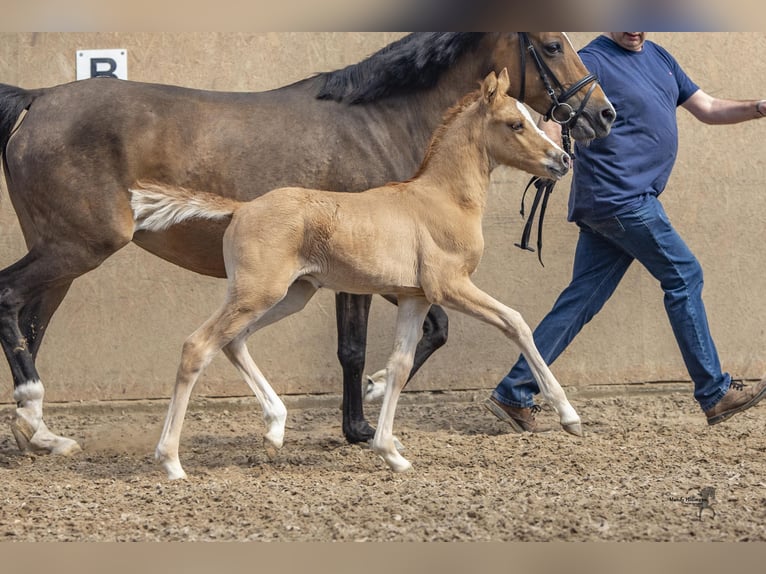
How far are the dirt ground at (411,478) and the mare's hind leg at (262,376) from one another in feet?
0.61

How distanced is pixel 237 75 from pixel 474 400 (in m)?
2.43

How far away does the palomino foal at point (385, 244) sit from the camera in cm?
428

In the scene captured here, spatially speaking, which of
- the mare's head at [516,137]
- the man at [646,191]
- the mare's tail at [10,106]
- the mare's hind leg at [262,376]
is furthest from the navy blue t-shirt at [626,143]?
the mare's tail at [10,106]

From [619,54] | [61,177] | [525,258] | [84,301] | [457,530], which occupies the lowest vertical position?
[84,301]

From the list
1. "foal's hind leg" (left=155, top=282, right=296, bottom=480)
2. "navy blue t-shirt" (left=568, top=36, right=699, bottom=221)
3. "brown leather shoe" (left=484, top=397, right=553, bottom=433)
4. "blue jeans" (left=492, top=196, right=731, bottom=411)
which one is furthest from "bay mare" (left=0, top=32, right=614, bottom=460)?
"foal's hind leg" (left=155, top=282, right=296, bottom=480)

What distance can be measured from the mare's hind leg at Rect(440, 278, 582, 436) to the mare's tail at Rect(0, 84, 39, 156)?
230 cm

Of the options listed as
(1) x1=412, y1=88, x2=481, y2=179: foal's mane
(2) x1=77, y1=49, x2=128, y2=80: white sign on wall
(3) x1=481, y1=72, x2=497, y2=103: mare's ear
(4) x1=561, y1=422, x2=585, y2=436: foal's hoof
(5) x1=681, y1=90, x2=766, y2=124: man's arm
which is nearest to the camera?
(4) x1=561, y1=422, x2=585, y2=436: foal's hoof

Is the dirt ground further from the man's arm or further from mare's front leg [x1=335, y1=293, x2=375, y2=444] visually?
the man's arm

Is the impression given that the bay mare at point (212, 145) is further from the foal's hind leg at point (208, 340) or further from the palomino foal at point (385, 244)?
the foal's hind leg at point (208, 340)

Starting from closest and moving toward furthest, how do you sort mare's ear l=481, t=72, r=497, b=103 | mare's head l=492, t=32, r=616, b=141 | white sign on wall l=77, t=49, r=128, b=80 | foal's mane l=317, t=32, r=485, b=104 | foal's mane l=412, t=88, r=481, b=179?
mare's ear l=481, t=72, r=497, b=103
foal's mane l=412, t=88, r=481, b=179
mare's head l=492, t=32, r=616, b=141
foal's mane l=317, t=32, r=485, b=104
white sign on wall l=77, t=49, r=128, b=80

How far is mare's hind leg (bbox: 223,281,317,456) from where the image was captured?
4.56 m
